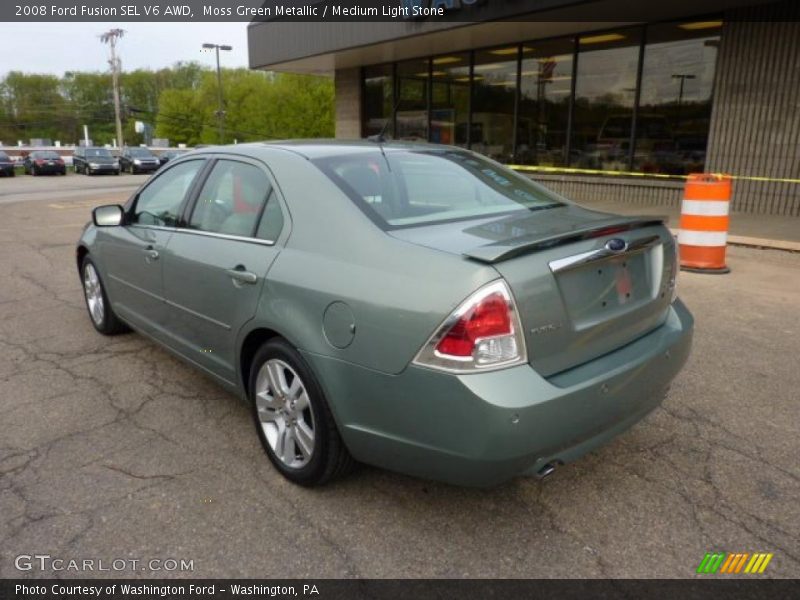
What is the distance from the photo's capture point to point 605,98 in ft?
43.4

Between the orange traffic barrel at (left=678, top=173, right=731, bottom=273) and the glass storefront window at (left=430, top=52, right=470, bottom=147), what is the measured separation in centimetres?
Answer: 986

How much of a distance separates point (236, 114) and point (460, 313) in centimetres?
8191

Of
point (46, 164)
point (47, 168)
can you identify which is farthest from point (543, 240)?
point (47, 168)

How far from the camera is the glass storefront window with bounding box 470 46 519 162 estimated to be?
15000mm

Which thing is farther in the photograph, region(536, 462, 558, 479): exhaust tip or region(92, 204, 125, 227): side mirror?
region(92, 204, 125, 227): side mirror

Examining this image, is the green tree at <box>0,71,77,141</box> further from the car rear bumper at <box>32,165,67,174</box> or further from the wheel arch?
the wheel arch

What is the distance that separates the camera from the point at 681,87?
39.4 ft

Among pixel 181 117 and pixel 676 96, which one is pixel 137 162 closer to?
pixel 676 96

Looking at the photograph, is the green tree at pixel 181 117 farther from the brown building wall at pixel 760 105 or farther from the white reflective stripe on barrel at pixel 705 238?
the white reflective stripe on barrel at pixel 705 238

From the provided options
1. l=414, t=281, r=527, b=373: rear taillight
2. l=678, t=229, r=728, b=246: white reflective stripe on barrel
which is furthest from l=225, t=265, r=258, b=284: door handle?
l=678, t=229, r=728, b=246: white reflective stripe on barrel

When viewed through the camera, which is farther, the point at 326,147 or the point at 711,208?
the point at 711,208

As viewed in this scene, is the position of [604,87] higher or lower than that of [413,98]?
lower

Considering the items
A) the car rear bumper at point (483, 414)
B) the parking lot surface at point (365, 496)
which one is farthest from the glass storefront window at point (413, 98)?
the car rear bumper at point (483, 414)

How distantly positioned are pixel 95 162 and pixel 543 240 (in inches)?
1573
